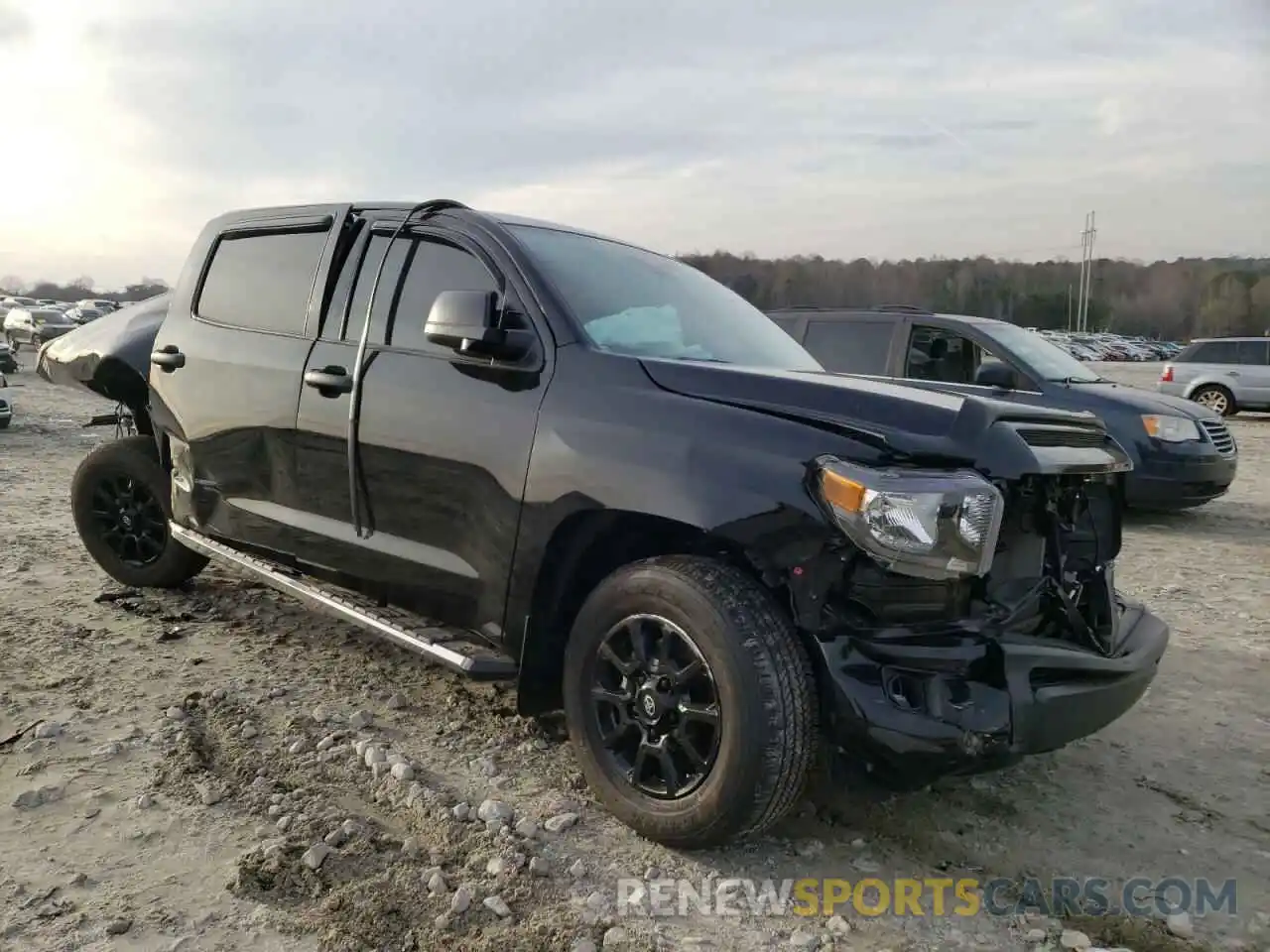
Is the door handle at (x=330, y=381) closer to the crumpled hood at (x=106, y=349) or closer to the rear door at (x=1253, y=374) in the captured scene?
the crumpled hood at (x=106, y=349)

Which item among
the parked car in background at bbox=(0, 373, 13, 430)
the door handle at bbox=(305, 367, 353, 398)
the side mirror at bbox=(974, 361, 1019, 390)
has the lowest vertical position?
the parked car in background at bbox=(0, 373, 13, 430)

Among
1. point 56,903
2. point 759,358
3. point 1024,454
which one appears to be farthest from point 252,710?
point 1024,454

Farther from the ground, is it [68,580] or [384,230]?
[384,230]

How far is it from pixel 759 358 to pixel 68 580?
4276mm

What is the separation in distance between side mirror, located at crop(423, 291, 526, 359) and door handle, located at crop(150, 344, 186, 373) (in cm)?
202

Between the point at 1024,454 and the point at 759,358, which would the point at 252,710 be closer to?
the point at 759,358

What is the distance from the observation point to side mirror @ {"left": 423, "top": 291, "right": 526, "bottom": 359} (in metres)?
3.04

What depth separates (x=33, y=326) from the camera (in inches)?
1352

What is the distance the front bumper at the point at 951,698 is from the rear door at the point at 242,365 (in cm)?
251

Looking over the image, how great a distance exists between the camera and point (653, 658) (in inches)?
109

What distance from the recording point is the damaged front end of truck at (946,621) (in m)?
2.43

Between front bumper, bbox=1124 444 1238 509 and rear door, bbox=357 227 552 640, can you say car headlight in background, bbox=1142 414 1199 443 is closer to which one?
front bumper, bbox=1124 444 1238 509

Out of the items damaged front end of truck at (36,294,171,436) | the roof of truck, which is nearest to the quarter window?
the roof of truck

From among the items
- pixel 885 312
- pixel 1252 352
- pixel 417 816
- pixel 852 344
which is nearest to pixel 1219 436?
pixel 885 312
